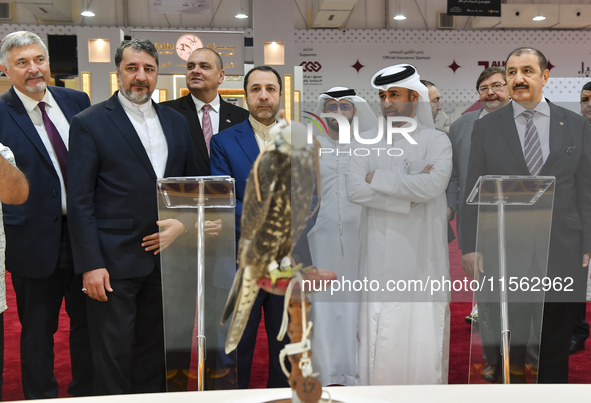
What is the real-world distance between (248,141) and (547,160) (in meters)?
1.35

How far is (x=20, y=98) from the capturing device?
8.46 feet

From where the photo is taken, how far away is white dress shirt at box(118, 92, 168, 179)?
2.45 metres

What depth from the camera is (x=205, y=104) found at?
3424mm

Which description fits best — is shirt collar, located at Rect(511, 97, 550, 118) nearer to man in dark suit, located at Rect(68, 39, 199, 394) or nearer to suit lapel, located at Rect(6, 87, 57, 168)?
man in dark suit, located at Rect(68, 39, 199, 394)

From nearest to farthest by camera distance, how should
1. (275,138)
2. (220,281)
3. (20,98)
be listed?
(275,138)
(220,281)
(20,98)

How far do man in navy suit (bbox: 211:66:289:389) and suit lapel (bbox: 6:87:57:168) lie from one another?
0.80 m

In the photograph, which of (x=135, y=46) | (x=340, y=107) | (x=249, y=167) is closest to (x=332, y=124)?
(x=340, y=107)

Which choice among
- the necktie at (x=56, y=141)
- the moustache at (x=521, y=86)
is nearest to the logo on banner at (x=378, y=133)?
the moustache at (x=521, y=86)

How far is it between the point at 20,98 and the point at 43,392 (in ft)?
4.74

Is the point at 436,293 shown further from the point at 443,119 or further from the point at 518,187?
the point at 443,119

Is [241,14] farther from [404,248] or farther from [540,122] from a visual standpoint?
[404,248]

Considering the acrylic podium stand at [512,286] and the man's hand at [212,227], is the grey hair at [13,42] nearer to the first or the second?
the man's hand at [212,227]

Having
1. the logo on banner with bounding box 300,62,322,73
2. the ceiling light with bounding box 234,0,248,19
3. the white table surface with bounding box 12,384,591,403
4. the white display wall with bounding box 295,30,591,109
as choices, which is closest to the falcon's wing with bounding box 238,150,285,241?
the white table surface with bounding box 12,384,591,403

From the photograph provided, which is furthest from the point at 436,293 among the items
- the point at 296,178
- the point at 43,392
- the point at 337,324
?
the point at 43,392
